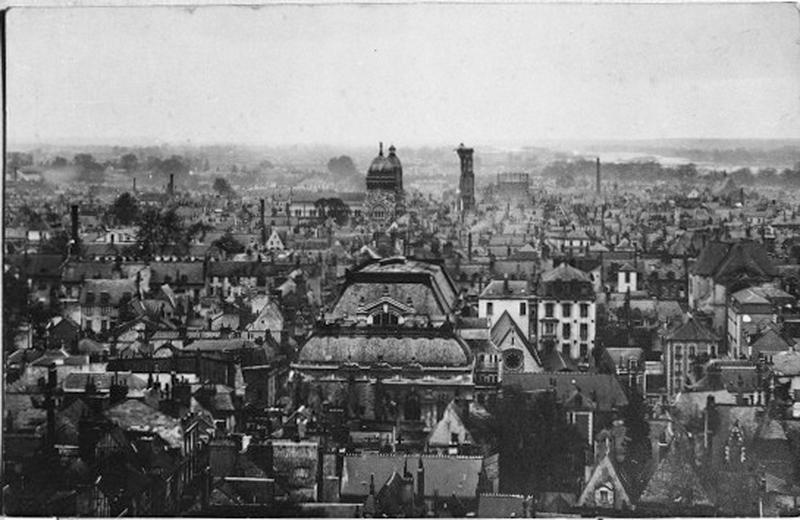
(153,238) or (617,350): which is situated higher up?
(153,238)

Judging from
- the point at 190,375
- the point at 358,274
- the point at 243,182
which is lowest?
the point at 190,375

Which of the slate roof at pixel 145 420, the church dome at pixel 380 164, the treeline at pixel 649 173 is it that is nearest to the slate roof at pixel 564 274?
the treeline at pixel 649 173

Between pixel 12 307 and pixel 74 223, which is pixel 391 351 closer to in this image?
pixel 74 223

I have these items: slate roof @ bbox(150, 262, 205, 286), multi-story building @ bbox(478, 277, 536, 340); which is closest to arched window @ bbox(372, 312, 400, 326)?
multi-story building @ bbox(478, 277, 536, 340)

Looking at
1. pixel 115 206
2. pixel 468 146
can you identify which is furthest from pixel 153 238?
pixel 468 146

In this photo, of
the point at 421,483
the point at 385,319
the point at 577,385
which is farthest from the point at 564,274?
the point at 421,483

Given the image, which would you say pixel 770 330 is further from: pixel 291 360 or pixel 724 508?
pixel 291 360
